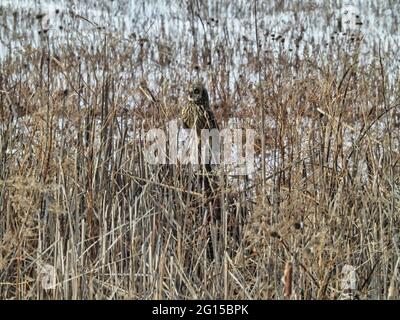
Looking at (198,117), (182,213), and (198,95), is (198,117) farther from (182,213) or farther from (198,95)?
(182,213)

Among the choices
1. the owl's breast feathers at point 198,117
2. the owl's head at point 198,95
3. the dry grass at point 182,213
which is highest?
the owl's head at point 198,95

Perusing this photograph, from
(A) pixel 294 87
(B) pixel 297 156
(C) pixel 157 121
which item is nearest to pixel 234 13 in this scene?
(A) pixel 294 87

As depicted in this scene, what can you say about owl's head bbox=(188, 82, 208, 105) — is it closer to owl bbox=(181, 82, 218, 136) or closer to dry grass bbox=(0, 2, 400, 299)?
owl bbox=(181, 82, 218, 136)

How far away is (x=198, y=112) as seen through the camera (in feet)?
10.3

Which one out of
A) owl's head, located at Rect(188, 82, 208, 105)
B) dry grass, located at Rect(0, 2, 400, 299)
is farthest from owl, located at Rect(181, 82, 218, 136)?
dry grass, located at Rect(0, 2, 400, 299)

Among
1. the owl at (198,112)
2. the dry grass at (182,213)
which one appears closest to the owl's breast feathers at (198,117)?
the owl at (198,112)

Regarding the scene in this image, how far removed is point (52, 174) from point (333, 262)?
1.15m

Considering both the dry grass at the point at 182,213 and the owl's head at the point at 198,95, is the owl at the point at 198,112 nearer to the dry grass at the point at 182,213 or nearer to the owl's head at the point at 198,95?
the owl's head at the point at 198,95

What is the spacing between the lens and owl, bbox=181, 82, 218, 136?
3078mm

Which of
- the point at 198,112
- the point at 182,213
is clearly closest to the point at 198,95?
the point at 198,112

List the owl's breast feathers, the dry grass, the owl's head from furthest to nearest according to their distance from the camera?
the owl's head
the owl's breast feathers
the dry grass

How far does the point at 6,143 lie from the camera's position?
275cm

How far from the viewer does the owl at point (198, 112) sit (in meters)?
3.08
